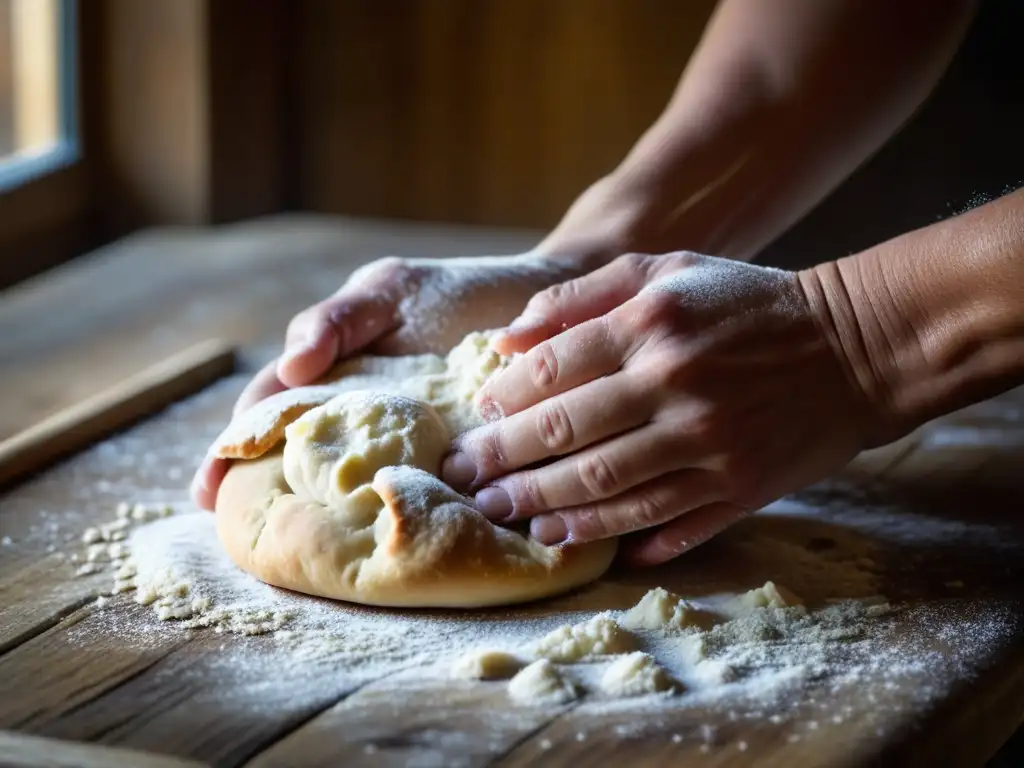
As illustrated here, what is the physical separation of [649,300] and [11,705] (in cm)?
63

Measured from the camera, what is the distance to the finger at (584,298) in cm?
132

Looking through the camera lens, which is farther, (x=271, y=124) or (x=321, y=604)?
(x=271, y=124)

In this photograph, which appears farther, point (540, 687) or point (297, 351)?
point (297, 351)

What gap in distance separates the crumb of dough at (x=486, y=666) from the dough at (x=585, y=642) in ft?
0.12

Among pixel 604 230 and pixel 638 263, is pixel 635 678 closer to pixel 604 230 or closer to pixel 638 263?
pixel 638 263

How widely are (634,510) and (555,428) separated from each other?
11cm

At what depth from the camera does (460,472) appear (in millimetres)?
1246

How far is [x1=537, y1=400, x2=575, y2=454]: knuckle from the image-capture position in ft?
3.92

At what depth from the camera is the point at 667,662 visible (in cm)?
108

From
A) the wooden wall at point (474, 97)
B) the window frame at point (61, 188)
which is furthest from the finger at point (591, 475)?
the wooden wall at point (474, 97)

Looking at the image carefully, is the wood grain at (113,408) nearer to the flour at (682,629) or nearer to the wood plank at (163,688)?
the flour at (682,629)

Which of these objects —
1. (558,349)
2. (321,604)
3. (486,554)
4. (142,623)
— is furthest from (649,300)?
(142,623)

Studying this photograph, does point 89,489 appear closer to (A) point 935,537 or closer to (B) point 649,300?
(B) point 649,300

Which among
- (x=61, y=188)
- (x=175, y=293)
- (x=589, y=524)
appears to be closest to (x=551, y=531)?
(x=589, y=524)
